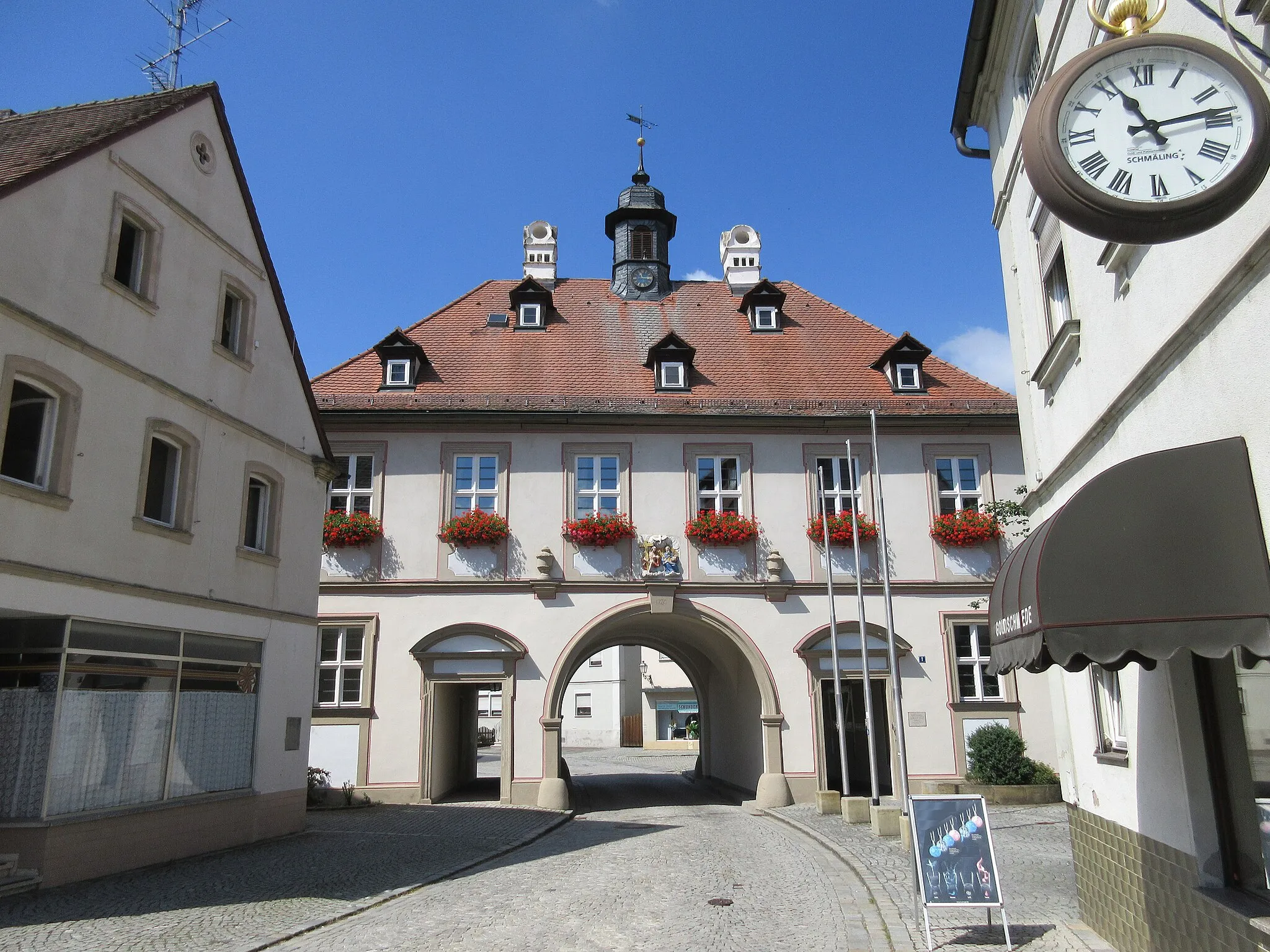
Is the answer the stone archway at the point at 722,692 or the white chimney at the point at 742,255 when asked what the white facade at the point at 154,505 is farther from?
the white chimney at the point at 742,255

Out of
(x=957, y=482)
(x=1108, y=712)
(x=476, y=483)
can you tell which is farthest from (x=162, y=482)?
(x=957, y=482)

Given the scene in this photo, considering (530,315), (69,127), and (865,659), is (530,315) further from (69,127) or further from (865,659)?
(865,659)

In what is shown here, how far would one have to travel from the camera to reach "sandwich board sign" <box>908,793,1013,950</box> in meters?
8.38

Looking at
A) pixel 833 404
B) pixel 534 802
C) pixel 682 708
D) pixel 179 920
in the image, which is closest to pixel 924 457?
pixel 833 404

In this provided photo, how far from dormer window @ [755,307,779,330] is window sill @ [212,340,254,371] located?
14.7 meters

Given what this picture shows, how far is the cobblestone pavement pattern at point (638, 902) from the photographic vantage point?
9.08 meters

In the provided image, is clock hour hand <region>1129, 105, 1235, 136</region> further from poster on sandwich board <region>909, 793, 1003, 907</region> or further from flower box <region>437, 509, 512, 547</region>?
flower box <region>437, 509, 512, 547</region>

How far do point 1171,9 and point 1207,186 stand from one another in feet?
5.84

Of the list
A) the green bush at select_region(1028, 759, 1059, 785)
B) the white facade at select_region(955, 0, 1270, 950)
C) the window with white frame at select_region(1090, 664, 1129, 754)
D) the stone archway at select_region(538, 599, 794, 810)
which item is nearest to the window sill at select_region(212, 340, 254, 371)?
the stone archway at select_region(538, 599, 794, 810)

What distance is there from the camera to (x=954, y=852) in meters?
8.59

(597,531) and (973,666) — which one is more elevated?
(597,531)

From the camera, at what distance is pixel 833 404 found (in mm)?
23828

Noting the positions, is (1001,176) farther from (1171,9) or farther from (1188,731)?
(1188,731)

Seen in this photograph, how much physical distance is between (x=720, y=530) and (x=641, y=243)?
11813mm
